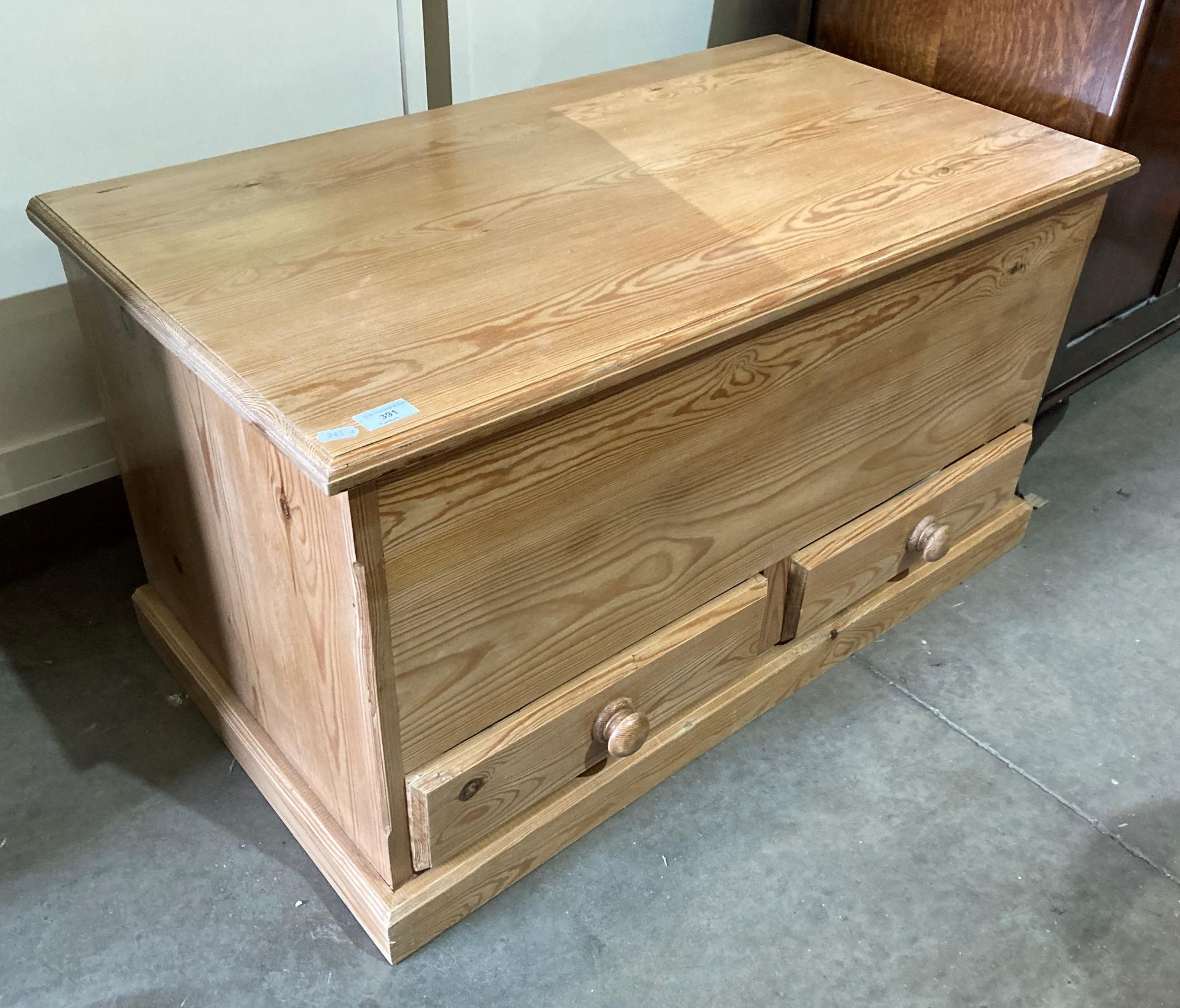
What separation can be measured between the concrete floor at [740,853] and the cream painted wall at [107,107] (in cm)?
23

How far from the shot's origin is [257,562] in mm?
920

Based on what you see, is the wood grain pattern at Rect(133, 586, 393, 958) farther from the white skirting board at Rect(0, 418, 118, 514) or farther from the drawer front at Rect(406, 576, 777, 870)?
the white skirting board at Rect(0, 418, 118, 514)

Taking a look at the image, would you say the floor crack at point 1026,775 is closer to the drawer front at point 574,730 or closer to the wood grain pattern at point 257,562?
the drawer front at point 574,730

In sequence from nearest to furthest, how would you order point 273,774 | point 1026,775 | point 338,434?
1. point 338,434
2. point 273,774
3. point 1026,775

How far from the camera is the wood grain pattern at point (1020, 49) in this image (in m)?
1.24

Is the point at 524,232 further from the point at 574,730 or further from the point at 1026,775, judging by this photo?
the point at 1026,775

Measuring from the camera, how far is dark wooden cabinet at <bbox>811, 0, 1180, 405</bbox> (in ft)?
A: 4.10

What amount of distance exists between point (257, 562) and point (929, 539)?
2.48 feet

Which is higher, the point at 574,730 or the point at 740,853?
the point at 574,730

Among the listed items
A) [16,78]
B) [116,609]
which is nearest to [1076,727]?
[116,609]

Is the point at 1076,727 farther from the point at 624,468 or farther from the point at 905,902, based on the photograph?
the point at 624,468

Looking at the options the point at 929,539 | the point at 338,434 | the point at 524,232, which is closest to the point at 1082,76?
the point at 929,539

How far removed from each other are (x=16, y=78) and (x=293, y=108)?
0.99 feet

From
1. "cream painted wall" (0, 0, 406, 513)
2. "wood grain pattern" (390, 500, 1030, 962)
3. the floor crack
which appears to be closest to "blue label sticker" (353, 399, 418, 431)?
"wood grain pattern" (390, 500, 1030, 962)
